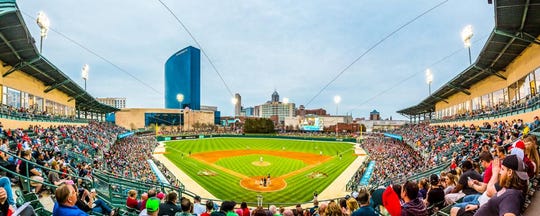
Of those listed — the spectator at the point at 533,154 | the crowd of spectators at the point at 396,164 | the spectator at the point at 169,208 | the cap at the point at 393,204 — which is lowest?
the crowd of spectators at the point at 396,164

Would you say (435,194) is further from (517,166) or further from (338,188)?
(338,188)

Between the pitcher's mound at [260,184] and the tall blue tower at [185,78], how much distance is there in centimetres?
11056

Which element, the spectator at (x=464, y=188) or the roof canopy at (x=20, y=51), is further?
the roof canopy at (x=20, y=51)

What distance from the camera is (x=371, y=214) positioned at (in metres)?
3.62

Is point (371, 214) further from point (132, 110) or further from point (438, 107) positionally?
point (132, 110)

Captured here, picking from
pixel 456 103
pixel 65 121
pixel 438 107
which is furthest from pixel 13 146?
pixel 438 107

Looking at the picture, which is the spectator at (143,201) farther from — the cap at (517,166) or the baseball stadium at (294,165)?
the cap at (517,166)

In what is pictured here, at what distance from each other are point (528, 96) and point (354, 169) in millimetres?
18764

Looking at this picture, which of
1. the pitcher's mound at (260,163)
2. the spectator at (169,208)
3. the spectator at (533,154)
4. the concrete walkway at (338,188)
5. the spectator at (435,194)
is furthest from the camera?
the pitcher's mound at (260,163)

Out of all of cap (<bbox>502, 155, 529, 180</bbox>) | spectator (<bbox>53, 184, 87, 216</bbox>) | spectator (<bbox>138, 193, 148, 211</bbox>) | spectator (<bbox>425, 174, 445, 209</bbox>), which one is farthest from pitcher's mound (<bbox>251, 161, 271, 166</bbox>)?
cap (<bbox>502, 155, 529, 180</bbox>)

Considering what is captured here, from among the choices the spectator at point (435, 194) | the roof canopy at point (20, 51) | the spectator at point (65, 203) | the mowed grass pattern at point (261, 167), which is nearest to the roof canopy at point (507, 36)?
the spectator at point (435, 194)

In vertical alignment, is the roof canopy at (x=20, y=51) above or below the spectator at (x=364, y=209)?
above

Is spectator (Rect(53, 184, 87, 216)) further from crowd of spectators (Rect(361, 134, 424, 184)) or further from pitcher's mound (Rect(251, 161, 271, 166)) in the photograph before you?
pitcher's mound (Rect(251, 161, 271, 166))

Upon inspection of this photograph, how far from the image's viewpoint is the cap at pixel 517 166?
2.68m
